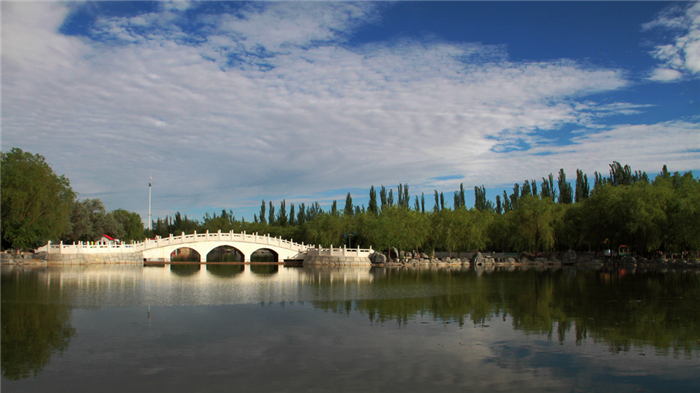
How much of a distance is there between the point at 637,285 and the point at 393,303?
1419 centimetres

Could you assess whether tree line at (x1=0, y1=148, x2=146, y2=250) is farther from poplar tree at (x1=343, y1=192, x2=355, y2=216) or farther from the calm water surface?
poplar tree at (x1=343, y1=192, x2=355, y2=216)

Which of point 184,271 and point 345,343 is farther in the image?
point 184,271

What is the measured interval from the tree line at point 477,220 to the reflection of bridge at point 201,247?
3.15 m

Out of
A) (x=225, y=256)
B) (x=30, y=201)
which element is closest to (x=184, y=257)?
(x=225, y=256)

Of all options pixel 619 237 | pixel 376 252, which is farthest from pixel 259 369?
pixel 619 237

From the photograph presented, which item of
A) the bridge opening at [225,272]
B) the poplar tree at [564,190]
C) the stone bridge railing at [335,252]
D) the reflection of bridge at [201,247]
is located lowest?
the bridge opening at [225,272]

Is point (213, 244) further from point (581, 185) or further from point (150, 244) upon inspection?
point (581, 185)

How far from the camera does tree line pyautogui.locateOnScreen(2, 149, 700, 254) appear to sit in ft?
125

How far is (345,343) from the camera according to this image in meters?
9.94

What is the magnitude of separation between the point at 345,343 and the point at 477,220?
4920 centimetres

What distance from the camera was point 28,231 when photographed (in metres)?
37.7

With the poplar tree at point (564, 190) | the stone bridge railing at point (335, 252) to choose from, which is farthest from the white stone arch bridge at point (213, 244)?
the poplar tree at point (564, 190)

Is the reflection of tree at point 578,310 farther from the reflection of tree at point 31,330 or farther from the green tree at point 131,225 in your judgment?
the green tree at point 131,225

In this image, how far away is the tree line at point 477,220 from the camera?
3809 centimetres
